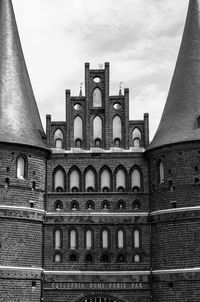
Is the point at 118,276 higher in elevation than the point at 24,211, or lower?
lower

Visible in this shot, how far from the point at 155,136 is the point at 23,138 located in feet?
21.5

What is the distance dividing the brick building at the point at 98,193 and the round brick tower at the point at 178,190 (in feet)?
0.16

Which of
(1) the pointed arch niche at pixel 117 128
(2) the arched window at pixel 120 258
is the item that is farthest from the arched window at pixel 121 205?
(1) the pointed arch niche at pixel 117 128

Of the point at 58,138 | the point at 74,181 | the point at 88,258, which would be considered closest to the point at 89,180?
the point at 74,181

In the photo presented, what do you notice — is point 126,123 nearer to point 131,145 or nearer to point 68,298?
point 131,145

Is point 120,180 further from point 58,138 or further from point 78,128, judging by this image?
point 58,138

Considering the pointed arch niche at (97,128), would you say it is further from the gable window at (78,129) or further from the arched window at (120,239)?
the arched window at (120,239)

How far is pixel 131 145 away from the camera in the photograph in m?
36.8

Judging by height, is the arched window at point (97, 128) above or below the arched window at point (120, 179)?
above

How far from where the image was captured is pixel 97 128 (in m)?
37.1

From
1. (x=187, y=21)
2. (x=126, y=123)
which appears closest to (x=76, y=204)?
(x=126, y=123)

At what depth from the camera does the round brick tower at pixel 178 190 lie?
33594 mm

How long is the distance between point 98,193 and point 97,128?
3.39 meters

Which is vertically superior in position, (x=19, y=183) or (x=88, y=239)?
(x=19, y=183)
